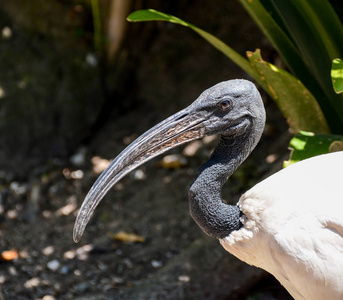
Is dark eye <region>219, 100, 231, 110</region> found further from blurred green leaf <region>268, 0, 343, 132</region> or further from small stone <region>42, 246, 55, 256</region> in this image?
small stone <region>42, 246, 55, 256</region>

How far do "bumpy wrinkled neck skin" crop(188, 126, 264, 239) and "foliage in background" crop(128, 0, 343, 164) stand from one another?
73 centimetres

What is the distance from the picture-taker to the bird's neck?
281 cm

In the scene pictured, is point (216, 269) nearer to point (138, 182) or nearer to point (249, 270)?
point (249, 270)

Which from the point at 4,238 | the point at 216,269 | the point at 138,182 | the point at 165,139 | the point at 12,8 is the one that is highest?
the point at 165,139

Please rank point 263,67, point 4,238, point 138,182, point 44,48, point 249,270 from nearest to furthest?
1. point 263,67
2. point 249,270
3. point 4,238
4. point 138,182
5. point 44,48

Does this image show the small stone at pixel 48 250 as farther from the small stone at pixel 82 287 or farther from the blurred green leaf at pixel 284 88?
the blurred green leaf at pixel 284 88

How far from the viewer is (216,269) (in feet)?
12.6

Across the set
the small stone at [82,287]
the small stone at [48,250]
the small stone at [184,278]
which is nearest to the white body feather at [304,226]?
the small stone at [184,278]

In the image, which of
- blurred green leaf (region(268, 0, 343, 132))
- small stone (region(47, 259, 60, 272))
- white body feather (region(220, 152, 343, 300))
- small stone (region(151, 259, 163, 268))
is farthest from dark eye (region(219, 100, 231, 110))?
small stone (region(47, 259, 60, 272))

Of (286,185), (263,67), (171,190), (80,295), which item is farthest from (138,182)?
(286,185)

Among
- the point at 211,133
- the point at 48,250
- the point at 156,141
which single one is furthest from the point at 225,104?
the point at 48,250

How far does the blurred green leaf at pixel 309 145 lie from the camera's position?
311cm

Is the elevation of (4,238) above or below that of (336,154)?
below

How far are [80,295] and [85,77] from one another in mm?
2155
